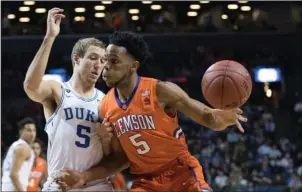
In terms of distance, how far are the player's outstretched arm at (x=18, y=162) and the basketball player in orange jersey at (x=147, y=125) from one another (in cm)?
371

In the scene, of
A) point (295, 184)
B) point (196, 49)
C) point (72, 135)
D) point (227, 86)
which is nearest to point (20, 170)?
point (72, 135)

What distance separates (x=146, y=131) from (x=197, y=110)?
0.36m

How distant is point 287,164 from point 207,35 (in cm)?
361

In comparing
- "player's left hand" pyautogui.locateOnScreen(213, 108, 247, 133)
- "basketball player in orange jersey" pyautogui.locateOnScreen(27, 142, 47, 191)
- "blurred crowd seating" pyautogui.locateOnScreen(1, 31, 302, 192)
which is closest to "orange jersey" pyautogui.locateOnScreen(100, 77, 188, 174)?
"player's left hand" pyautogui.locateOnScreen(213, 108, 247, 133)

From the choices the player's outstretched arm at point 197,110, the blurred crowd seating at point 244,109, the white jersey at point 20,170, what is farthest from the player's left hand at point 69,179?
the blurred crowd seating at point 244,109

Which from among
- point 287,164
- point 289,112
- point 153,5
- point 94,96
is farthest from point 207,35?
point 94,96

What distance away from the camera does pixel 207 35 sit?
14.8 m

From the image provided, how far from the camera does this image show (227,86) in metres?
3.80

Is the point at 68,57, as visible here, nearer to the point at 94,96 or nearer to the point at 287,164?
the point at 287,164

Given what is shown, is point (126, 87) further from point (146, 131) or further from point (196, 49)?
point (196, 49)

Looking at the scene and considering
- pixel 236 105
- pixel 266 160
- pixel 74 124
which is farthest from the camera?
pixel 266 160

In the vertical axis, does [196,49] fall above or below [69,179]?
below

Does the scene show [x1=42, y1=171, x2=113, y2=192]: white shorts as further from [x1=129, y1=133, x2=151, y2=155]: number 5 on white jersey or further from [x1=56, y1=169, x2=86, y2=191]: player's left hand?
[x1=129, y1=133, x2=151, y2=155]: number 5 on white jersey

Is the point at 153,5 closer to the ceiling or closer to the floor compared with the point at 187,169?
closer to the floor
